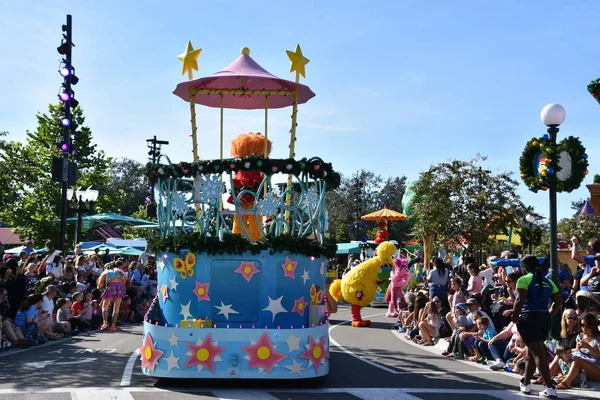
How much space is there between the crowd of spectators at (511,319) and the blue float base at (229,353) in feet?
9.92

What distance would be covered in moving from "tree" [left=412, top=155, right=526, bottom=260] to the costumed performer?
17.6m

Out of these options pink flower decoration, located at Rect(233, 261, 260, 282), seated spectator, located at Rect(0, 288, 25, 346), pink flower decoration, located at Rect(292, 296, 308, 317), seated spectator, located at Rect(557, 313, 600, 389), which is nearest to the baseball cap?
seated spectator, located at Rect(557, 313, 600, 389)

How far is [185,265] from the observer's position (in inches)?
358

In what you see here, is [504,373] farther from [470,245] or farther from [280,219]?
[470,245]

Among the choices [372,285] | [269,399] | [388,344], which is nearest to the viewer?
[269,399]

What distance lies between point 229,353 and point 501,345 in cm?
522

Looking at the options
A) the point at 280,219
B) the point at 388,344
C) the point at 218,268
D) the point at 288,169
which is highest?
the point at 288,169

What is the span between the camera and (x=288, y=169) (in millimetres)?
9094

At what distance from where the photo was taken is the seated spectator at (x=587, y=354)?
927 cm

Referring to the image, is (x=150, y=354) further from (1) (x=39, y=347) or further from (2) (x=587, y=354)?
(2) (x=587, y=354)

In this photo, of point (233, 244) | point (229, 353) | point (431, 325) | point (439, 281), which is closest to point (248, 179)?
point (233, 244)

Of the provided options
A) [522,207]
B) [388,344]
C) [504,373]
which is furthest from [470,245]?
→ [504,373]

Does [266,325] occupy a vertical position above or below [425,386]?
above

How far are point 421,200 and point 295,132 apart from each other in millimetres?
23364
